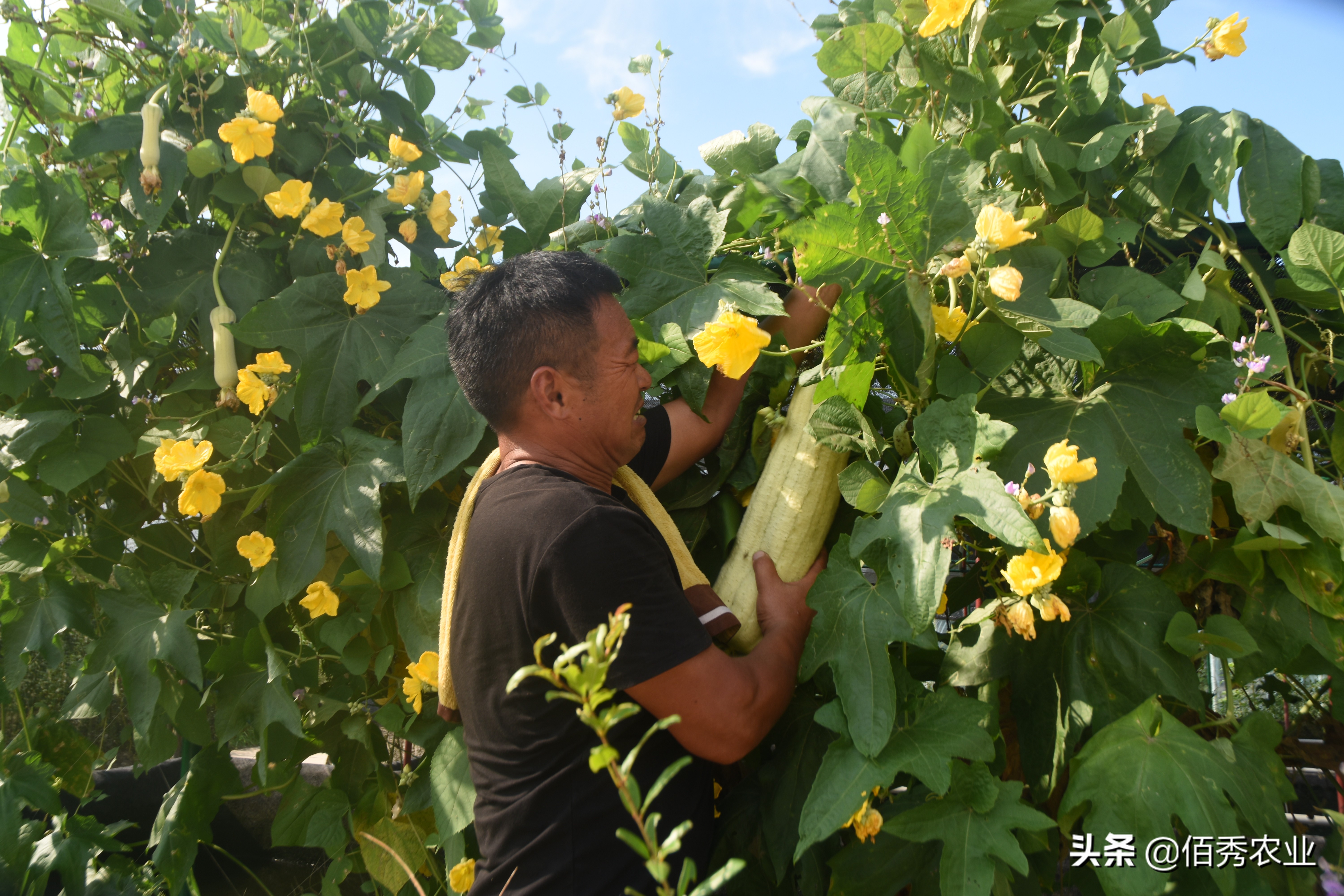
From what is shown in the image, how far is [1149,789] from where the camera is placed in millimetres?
1098

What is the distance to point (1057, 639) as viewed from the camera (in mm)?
1354

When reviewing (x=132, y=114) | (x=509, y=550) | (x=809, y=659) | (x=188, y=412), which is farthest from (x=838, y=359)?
(x=132, y=114)

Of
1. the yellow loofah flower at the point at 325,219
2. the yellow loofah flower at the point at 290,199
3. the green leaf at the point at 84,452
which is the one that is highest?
the yellow loofah flower at the point at 290,199

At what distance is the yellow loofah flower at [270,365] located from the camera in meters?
1.83

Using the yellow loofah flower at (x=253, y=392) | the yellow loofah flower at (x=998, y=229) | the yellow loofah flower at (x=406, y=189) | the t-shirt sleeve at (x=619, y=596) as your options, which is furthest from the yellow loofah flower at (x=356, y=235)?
the yellow loofah flower at (x=998, y=229)

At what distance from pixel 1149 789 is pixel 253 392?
5.85 ft

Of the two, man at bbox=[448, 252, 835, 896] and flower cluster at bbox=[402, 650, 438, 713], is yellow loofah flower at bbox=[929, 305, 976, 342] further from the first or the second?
flower cluster at bbox=[402, 650, 438, 713]

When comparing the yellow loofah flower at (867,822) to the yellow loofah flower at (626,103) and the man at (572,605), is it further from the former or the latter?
the yellow loofah flower at (626,103)

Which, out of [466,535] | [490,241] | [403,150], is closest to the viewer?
[466,535]

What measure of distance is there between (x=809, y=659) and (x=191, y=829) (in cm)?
170

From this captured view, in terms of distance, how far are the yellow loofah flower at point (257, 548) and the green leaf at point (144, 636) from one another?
24 cm

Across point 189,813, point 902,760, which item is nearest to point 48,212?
point 189,813

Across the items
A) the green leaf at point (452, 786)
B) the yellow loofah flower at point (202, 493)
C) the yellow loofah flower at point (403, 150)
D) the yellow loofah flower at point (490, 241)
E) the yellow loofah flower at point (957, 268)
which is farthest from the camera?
the yellow loofah flower at point (490, 241)

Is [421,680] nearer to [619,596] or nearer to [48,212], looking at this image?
[619,596]
